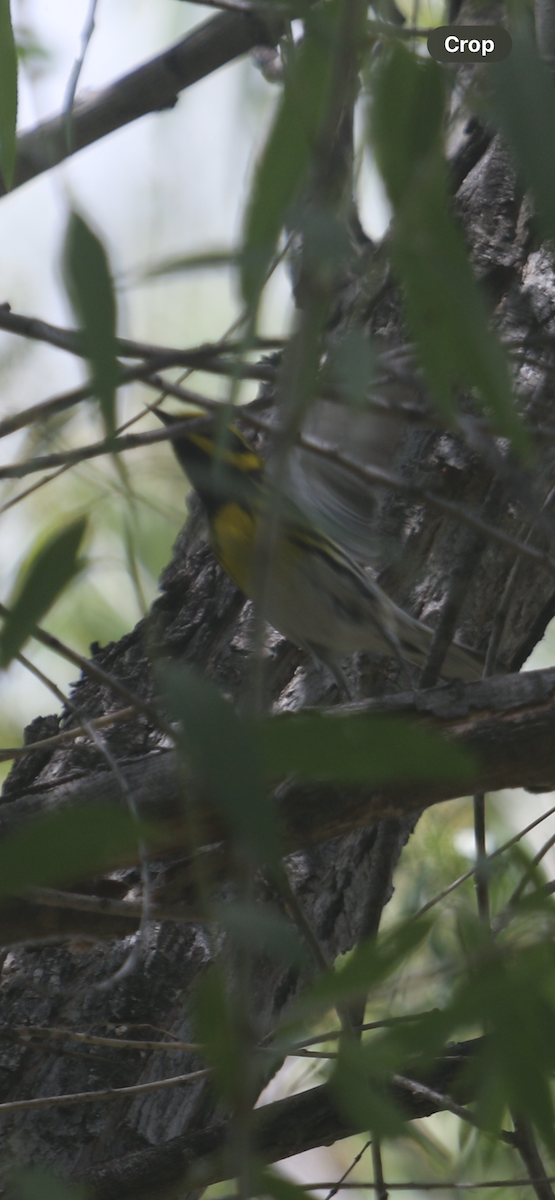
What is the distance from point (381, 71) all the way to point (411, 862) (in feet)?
8.80

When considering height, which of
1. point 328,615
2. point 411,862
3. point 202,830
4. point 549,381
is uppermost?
point 328,615

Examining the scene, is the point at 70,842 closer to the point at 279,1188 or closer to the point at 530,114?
the point at 279,1188

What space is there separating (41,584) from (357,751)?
29 cm

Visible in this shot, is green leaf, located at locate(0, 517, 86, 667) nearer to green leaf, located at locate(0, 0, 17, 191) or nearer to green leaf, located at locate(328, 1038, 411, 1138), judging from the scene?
green leaf, located at locate(328, 1038, 411, 1138)

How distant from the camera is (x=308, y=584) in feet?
9.73

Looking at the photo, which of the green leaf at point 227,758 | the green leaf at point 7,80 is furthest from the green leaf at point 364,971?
the green leaf at point 7,80

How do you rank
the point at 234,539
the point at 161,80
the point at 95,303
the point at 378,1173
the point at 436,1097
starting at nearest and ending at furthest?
the point at 95,303 < the point at 436,1097 < the point at 378,1173 < the point at 161,80 < the point at 234,539

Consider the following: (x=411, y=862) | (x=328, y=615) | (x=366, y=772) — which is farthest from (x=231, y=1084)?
(x=411, y=862)

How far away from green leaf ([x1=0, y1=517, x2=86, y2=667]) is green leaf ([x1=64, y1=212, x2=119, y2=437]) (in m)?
0.12

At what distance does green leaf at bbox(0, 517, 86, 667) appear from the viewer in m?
0.71

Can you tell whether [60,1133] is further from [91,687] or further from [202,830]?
[91,687]

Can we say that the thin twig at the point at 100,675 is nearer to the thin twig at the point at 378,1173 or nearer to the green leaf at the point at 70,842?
the green leaf at the point at 70,842

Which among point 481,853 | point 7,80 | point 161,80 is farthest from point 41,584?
point 161,80

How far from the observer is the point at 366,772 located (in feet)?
1.86
